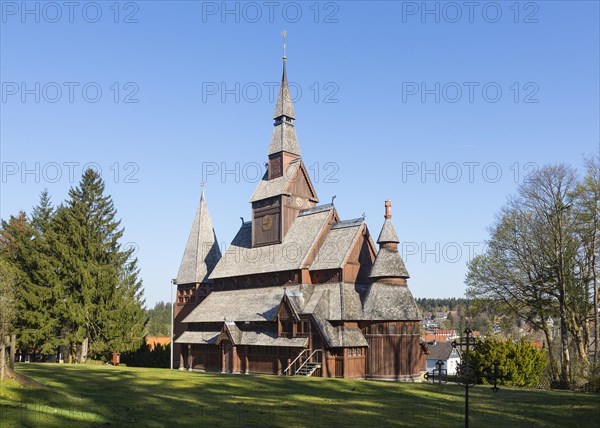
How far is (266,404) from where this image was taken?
25.8 m

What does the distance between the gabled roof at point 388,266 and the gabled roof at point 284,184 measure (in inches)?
516

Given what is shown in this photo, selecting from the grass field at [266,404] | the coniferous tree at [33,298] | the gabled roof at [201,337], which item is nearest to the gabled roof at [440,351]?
the gabled roof at [201,337]

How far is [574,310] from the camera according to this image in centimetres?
4250

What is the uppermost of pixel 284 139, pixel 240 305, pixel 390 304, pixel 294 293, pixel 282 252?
pixel 284 139

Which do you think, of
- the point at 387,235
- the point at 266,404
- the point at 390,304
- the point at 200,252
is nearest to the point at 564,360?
the point at 390,304

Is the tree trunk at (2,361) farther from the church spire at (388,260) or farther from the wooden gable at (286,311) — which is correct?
the church spire at (388,260)

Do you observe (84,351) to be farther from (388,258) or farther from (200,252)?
(388,258)

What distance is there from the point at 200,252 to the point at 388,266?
86.3 feet

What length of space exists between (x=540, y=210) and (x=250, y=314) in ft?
83.0

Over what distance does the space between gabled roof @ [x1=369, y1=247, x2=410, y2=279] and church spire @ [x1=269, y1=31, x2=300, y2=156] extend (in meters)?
17.3

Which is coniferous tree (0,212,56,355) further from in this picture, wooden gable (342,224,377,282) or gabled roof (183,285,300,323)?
wooden gable (342,224,377,282)

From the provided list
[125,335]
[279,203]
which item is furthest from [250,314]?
[125,335]

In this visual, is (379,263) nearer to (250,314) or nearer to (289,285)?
(289,285)

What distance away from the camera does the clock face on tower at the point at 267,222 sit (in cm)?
5594
